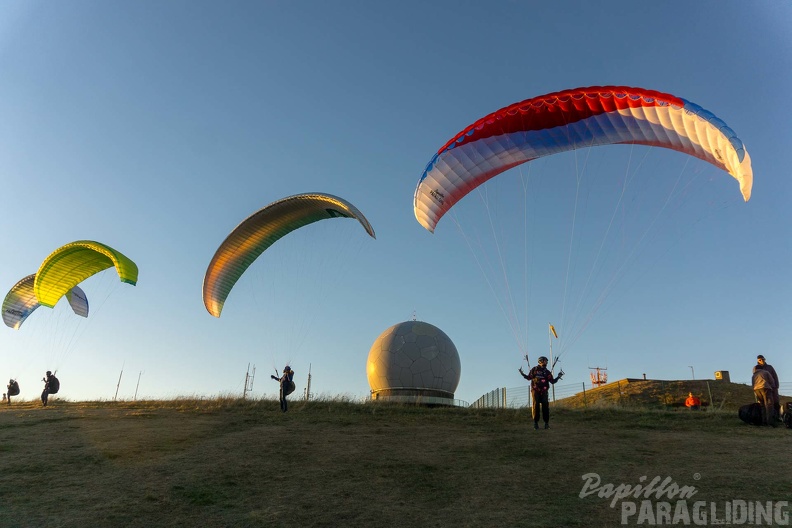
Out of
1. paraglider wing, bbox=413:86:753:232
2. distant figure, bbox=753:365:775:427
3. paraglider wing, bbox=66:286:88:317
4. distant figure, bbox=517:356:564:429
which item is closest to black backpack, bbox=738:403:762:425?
distant figure, bbox=753:365:775:427

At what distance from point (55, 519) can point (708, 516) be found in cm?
993

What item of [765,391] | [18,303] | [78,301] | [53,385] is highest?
[78,301]

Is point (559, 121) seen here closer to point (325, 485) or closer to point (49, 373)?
point (325, 485)

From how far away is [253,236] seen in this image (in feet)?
74.6

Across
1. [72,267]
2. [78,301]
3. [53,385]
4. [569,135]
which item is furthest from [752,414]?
[78,301]

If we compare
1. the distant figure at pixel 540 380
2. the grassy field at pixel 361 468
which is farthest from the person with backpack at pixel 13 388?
the distant figure at pixel 540 380

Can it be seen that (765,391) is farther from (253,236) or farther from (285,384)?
(253,236)

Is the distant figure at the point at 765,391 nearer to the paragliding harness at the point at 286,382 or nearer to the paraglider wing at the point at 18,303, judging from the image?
the paragliding harness at the point at 286,382

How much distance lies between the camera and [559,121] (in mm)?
16547

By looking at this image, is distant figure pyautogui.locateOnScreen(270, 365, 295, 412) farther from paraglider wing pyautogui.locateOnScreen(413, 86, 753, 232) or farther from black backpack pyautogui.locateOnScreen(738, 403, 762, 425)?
black backpack pyautogui.locateOnScreen(738, 403, 762, 425)

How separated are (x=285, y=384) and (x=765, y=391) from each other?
1589 centimetres

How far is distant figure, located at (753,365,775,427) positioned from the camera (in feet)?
54.4

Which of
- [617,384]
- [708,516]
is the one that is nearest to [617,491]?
[708,516]

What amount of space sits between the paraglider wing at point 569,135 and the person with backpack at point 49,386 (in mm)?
19943
